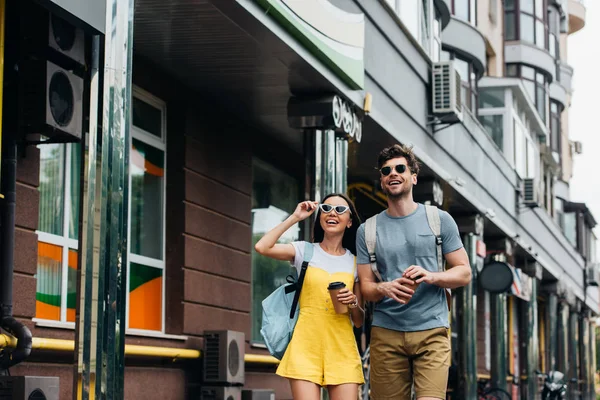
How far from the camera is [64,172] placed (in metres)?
9.95

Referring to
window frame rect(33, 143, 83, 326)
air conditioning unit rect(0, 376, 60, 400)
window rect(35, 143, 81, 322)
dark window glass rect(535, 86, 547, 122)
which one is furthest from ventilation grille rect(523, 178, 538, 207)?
air conditioning unit rect(0, 376, 60, 400)

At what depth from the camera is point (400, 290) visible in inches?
239

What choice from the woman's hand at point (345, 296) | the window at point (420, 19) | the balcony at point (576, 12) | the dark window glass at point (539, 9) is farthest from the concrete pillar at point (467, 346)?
the balcony at point (576, 12)

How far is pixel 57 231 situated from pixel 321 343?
404 cm

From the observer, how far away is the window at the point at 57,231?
961cm

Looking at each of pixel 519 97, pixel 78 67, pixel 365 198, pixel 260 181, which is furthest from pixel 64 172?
pixel 519 97

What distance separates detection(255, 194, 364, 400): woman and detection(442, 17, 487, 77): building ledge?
19.2 m

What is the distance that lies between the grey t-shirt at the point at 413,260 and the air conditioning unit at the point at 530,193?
69.7ft

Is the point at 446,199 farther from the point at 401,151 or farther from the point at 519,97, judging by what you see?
the point at 401,151

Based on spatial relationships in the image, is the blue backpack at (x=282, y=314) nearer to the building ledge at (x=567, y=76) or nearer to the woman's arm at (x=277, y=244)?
the woman's arm at (x=277, y=244)

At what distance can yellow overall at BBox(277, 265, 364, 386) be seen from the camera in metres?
6.46

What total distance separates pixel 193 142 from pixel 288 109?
44.2 inches

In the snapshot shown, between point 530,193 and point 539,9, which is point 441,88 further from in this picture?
point 539,9

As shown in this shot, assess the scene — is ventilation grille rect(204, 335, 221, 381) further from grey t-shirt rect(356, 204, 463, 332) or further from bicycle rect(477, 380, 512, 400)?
bicycle rect(477, 380, 512, 400)
